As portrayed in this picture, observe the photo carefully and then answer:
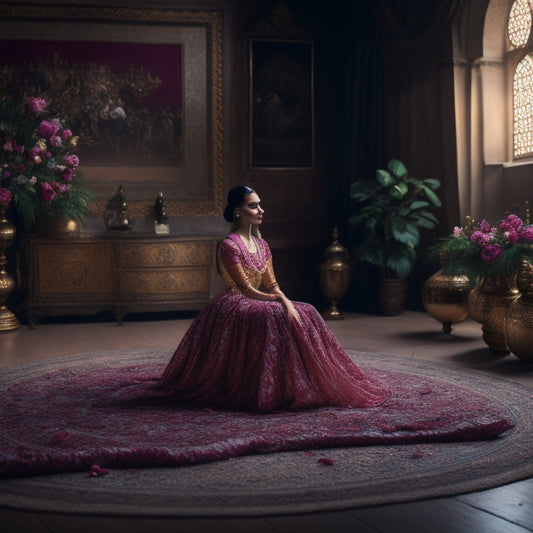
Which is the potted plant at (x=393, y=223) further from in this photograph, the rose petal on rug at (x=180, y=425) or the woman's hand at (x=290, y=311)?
the woman's hand at (x=290, y=311)

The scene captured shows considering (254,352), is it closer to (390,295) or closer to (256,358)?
(256,358)

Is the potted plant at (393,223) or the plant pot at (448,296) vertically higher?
the potted plant at (393,223)

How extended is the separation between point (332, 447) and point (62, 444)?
1.22 m

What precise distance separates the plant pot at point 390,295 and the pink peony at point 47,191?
343cm

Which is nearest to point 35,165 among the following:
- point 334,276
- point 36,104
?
point 36,104

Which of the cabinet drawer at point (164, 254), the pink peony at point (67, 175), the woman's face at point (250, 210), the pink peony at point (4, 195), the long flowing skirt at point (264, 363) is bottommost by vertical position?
the long flowing skirt at point (264, 363)

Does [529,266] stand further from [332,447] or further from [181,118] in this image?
[181,118]

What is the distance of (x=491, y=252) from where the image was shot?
5.81 metres

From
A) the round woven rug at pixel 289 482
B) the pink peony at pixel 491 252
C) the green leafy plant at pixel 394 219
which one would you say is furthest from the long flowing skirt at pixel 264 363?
the green leafy plant at pixel 394 219

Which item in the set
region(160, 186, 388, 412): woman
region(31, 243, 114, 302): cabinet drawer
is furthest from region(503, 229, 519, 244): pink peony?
region(31, 243, 114, 302): cabinet drawer

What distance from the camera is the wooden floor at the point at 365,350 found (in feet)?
8.75

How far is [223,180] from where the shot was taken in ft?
28.9

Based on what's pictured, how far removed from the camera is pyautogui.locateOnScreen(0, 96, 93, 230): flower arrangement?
7.38m

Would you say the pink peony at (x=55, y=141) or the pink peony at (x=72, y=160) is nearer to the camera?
the pink peony at (x=55, y=141)
